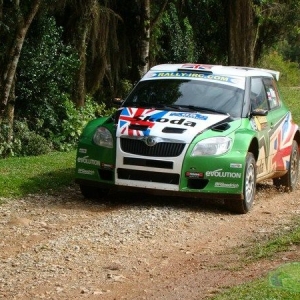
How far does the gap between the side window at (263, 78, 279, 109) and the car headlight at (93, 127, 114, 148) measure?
2816 mm

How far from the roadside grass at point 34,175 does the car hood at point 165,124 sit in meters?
1.80

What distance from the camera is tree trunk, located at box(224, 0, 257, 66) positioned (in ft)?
82.7

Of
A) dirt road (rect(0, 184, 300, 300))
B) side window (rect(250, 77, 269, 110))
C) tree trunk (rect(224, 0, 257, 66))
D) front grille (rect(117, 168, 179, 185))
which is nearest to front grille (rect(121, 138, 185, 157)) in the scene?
front grille (rect(117, 168, 179, 185))

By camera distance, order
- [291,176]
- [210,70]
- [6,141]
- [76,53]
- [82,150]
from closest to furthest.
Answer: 1. [82,150]
2. [210,70]
3. [291,176]
4. [6,141]
5. [76,53]

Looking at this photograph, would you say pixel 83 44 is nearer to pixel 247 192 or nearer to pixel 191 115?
pixel 191 115

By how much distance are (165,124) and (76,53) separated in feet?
34.8

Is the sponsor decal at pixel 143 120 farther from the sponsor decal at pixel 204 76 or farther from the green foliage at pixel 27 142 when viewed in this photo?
the green foliage at pixel 27 142

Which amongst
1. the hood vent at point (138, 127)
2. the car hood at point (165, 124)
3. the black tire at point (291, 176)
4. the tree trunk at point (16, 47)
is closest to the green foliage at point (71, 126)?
the tree trunk at point (16, 47)

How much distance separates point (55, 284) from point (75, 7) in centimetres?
1453

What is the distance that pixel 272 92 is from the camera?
13141mm

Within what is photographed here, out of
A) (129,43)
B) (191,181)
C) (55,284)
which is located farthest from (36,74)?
(55,284)

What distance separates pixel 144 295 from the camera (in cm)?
727

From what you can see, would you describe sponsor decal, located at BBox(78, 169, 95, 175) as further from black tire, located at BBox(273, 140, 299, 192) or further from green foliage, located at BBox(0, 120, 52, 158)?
green foliage, located at BBox(0, 120, 52, 158)

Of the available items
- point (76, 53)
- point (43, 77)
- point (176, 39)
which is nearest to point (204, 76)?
point (43, 77)
